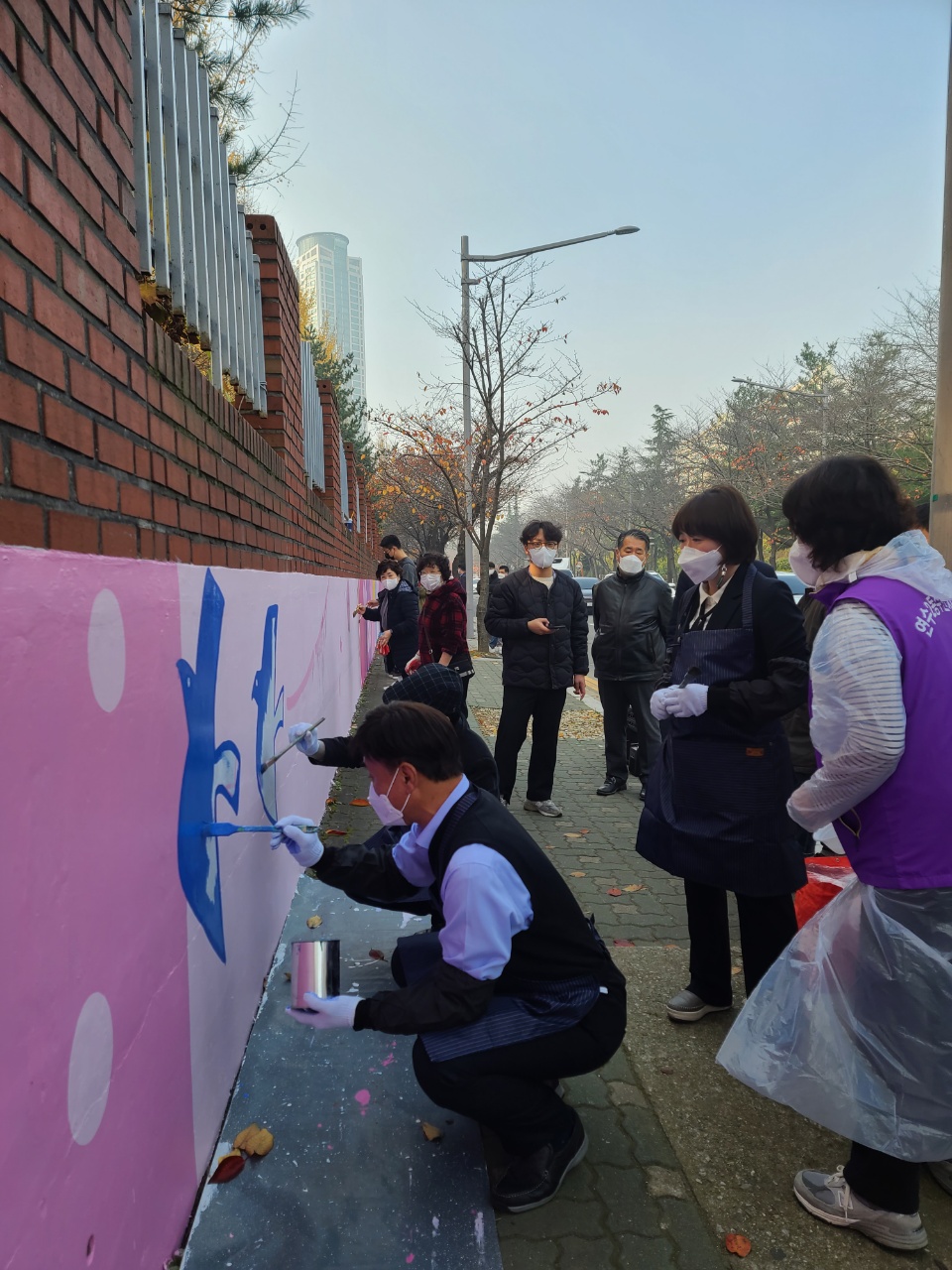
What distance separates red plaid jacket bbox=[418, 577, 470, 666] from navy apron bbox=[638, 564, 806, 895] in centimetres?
317

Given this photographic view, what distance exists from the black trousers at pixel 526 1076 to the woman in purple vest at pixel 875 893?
338 mm

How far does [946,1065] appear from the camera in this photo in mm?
1790

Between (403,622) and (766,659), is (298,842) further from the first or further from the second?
(403,622)

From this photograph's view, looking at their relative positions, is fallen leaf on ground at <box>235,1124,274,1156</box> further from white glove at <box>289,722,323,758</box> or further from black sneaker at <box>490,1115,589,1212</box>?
white glove at <box>289,722,323,758</box>

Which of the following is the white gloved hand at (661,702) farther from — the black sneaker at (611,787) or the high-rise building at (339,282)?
the high-rise building at (339,282)

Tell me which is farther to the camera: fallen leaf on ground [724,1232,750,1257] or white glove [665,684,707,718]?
white glove [665,684,707,718]

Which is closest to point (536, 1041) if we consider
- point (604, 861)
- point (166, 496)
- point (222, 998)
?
point (222, 998)

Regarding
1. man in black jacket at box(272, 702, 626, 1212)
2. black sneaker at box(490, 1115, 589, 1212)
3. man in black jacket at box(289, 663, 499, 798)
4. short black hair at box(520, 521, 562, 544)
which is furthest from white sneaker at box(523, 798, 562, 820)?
black sneaker at box(490, 1115, 589, 1212)

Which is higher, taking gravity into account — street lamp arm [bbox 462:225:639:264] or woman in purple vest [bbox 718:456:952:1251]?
street lamp arm [bbox 462:225:639:264]

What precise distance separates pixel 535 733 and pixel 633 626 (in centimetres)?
98

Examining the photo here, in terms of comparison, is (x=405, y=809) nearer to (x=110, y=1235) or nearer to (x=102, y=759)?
(x=102, y=759)

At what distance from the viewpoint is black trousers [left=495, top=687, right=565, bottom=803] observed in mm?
5203

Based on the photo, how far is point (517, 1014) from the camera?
202cm

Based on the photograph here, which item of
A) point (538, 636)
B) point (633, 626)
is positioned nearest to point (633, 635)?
point (633, 626)
